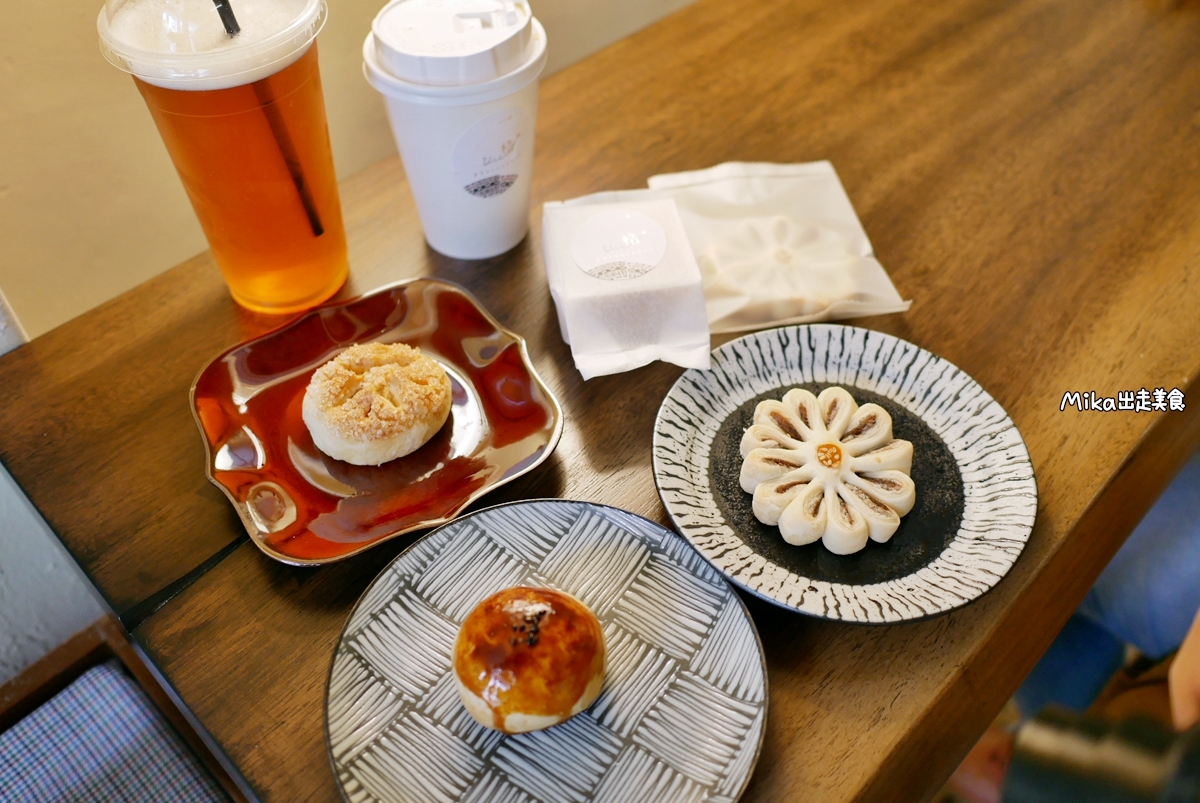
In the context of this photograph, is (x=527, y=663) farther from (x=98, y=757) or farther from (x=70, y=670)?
(x=70, y=670)

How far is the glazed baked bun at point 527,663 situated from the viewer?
0.54 m

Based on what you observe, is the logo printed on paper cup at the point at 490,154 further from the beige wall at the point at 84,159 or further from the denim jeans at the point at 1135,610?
the denim jeans at the point at 1135,610

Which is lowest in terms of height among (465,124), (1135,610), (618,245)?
(1135,610)

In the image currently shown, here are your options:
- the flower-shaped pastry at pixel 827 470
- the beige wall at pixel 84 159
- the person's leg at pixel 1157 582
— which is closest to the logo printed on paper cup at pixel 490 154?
the flower-shaped pastry at pixel 827 470

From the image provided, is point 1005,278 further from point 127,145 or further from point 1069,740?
point 127,145

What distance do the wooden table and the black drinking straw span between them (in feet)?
0.39

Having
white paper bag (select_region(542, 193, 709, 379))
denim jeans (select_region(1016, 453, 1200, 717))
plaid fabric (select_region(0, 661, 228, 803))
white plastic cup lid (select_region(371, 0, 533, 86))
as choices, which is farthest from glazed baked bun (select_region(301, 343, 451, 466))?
denim jeans (select_region(1016, 453, 1200, 717))

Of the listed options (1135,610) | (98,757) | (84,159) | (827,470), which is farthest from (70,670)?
(1135,610)

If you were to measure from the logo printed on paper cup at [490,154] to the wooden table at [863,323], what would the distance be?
4.1 inches

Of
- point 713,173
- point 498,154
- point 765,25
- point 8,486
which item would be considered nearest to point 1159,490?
point 713,173

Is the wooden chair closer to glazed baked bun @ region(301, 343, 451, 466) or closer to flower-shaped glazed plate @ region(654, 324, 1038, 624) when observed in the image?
glazed baked bun @ region(301, 343, 451, 466)

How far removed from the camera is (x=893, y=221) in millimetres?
979

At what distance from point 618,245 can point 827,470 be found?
0.31 metres

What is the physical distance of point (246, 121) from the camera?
705 mm
